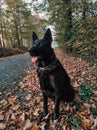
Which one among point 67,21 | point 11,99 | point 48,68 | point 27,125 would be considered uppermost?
point 67,21

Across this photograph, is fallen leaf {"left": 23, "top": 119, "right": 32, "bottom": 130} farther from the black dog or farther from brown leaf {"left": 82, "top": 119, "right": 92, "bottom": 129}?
brown leaf {"left": 82, "top": 119, "right": 92, "bottom": 129}

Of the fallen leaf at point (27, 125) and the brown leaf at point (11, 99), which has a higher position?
the brown leaf at point (11, 99)

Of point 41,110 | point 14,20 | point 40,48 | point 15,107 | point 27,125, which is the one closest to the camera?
point 40,48

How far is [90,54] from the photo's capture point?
5.64 m

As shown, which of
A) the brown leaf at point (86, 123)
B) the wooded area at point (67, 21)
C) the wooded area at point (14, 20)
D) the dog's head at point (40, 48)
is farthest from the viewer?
the wooded area at point (14, 20)

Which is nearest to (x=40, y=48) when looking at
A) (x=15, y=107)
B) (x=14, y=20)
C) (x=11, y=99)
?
(x=15, y=107)

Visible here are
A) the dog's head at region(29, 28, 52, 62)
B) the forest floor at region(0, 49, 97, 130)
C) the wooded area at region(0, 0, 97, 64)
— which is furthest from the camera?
the wooded area at region(0, 0, 97, 64)

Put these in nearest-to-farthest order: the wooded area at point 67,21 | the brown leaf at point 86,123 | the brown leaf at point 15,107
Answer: the brown leaf at point 86,123 → the brown leaf at point 15,107 → the wooded area at point 67,21

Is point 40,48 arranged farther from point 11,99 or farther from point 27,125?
point 11,99

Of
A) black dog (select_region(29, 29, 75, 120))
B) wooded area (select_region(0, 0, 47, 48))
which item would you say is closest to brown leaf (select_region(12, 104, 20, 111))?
black dog (select_region(29, 29, 75, 120))

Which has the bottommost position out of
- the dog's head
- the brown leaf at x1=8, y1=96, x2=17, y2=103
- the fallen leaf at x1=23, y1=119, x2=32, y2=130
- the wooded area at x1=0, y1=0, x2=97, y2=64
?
the fallen leaf at x1=23, y1=119, x2=32, y2=130

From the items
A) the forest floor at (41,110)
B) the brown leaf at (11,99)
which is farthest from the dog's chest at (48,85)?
the brown leaf at (11,99)

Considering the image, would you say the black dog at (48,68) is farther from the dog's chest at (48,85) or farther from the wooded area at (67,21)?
the wooded area at (67,21)

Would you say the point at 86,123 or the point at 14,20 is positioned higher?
the point at 14,20
